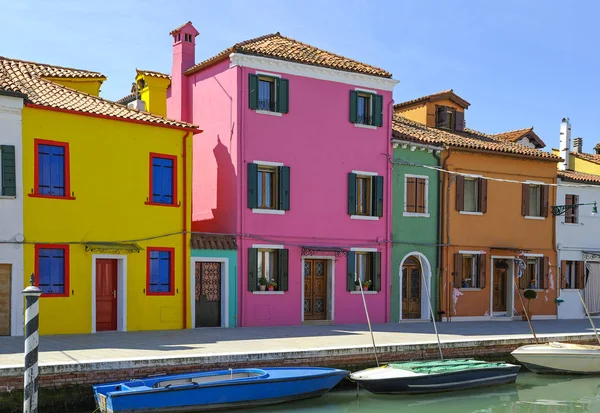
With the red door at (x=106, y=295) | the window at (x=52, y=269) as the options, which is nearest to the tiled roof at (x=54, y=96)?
the window at (x=52, y=269)

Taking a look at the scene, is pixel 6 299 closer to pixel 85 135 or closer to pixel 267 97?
pixel 85 135

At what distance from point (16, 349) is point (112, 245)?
4736 millimetres

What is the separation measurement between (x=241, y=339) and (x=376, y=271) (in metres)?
7.73

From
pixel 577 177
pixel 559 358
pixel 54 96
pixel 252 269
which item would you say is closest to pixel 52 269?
pixel 54 96

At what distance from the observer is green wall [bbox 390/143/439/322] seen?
25.5 m

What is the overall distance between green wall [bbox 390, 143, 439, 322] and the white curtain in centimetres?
788

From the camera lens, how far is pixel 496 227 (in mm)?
27672

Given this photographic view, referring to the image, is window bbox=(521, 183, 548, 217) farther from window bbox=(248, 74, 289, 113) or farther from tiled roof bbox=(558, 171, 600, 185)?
window bbox=(248, 74, 289, 113)

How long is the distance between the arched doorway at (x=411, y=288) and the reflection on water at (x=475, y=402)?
7.38 meters

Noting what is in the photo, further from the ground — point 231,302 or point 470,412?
point 231,302

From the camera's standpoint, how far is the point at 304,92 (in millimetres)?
23656

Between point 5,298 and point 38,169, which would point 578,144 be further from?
point 5,298

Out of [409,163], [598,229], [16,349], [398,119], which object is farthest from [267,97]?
[598,229]

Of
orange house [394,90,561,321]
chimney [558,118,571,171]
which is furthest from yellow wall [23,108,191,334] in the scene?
chimney [558,118,571,171]
